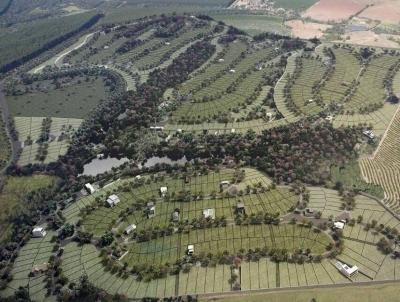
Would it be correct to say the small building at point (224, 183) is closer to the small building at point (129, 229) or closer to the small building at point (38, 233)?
the small building at point (129, 229)

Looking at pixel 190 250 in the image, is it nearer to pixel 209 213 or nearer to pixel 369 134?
pixel 209 213

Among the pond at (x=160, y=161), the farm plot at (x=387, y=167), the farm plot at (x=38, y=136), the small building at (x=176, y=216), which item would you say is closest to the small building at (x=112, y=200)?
the pond at (x=160, y=161)

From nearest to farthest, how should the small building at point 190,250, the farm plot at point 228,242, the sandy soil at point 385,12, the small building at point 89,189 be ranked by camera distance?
the farm plot at point 228,242 → the small building at point 190,250 → the small building at point 89,189 → the sandy soil at point 385,12

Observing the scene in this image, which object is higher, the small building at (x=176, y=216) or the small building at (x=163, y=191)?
the small building at (x=176, y=216)

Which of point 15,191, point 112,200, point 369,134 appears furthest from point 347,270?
point 15,191

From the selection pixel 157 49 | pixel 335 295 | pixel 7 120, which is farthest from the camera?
pixel 157 49

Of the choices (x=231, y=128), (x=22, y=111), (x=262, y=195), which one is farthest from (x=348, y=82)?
(x=22, y=111)
